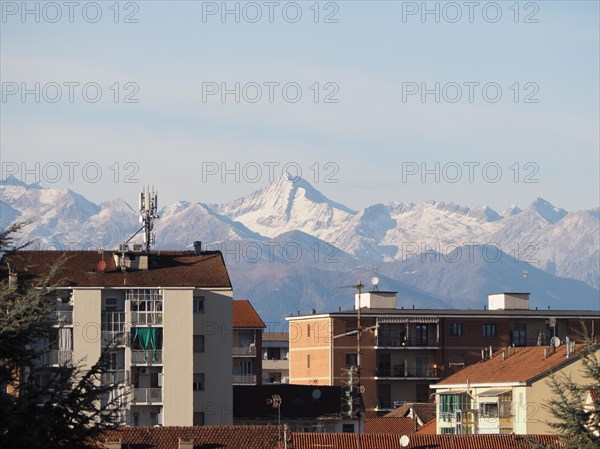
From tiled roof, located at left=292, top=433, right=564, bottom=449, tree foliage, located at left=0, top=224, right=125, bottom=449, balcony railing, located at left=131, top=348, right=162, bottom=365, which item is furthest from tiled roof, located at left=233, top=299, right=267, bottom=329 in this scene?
tree foliage, located at left=0, top=224, right=125, bottom=449

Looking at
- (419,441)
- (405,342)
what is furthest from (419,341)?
(419,441)

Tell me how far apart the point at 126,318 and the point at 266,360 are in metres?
98.2

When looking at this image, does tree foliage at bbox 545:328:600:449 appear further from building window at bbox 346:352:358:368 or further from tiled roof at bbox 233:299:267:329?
building window at bbox 346:352:358:368

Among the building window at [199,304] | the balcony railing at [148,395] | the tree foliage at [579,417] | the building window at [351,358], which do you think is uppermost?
the building window at [199,304]

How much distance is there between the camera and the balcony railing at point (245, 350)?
11925 centimetres

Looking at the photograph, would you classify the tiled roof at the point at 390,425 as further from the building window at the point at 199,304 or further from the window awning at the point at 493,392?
the building window at the point at 199,304

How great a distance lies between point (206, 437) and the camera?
66000 millimetres

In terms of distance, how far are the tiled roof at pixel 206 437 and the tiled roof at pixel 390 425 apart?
27.6 metres

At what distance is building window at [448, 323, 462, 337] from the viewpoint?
128 meters

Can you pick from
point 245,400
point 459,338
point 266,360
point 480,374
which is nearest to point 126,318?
point 245,400

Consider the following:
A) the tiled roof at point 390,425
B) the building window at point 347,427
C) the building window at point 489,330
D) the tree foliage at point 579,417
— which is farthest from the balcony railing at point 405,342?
the tree foliage at point 579,417

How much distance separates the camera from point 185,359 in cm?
8100

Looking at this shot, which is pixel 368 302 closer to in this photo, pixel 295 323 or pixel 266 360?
pixel 295 323

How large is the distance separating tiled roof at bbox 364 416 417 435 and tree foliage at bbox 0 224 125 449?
6608cm
